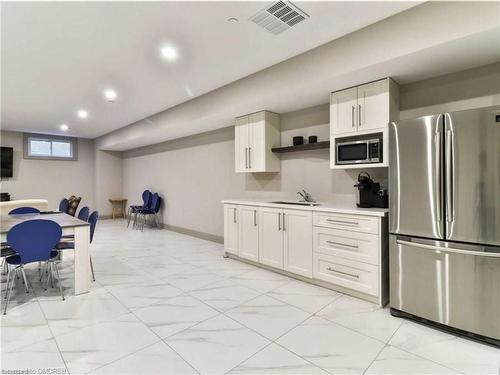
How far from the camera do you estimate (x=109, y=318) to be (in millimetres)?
2535

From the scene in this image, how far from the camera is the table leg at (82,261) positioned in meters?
3.10

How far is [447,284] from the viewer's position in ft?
7.40

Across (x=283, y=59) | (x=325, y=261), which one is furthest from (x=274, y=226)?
(x=283, y=59)

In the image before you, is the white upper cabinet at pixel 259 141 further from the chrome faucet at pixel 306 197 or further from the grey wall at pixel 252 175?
the chrome faucet at pixel 306 197

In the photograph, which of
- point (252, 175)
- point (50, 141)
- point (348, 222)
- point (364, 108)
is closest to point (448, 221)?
point (348, 222)

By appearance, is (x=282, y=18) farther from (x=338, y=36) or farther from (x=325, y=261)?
(x=325, y=261)

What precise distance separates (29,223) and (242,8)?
9.44 feet

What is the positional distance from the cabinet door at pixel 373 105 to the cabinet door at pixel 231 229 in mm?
2306

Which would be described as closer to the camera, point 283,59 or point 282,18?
point 282,18

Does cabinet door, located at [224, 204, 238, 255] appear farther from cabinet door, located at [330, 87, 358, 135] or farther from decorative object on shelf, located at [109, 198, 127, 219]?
decorative object on shelf, located at [109, 198, 127, 219]

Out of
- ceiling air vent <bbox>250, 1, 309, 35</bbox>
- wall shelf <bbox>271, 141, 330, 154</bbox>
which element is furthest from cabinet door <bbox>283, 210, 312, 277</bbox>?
ceiling air vent <bbox>250, 1, 309, 35</bbox>

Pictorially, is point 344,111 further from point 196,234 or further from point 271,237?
point 196,234

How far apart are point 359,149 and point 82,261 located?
345cm

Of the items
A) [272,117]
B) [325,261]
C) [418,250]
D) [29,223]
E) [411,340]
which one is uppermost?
[272,117]
